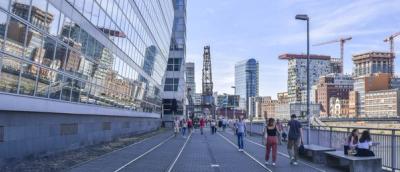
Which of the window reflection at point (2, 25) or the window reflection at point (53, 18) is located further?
Answer: the window reflection at point (53, 18)

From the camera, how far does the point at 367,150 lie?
50.4 feet

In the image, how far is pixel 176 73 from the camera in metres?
98.6

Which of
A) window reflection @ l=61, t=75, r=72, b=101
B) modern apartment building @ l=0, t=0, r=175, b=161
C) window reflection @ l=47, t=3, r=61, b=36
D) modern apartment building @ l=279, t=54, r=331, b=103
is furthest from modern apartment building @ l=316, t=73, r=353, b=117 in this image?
window reflection @ l=47, t=3, r=61, b=36

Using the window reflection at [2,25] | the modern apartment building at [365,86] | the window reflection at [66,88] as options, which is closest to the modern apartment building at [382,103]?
the modern apartment building at [365,86]

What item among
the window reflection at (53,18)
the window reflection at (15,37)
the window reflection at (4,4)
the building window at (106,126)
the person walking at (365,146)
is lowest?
the person walking at (365,146)

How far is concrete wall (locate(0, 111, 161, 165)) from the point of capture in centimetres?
1617

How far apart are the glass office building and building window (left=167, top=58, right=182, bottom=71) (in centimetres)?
5083

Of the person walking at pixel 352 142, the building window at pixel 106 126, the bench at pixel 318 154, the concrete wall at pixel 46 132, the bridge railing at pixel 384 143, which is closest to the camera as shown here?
the bridge railing at pixel 384 143

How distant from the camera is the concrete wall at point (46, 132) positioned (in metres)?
16.2

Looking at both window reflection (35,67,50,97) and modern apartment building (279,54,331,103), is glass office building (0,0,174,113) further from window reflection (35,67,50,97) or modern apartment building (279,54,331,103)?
modern apartment building (279,54,331,103)

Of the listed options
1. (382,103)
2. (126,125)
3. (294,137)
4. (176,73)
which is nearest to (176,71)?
(176,73)

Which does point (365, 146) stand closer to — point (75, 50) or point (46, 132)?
point (46, 132)

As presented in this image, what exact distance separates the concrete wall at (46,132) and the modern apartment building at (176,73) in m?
60.6

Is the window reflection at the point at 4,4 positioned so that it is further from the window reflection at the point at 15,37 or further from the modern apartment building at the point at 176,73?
the modern apartment building at the point at 176,73
